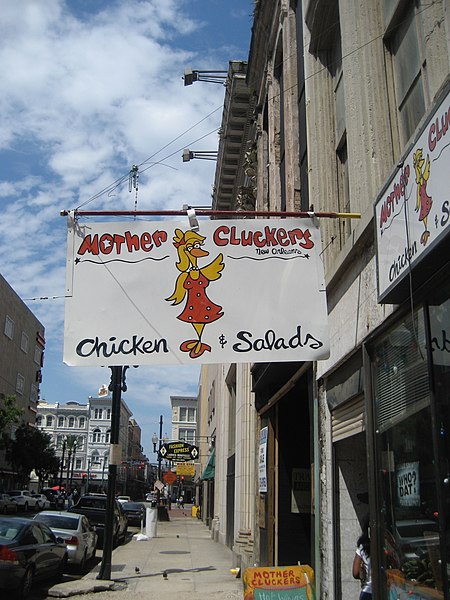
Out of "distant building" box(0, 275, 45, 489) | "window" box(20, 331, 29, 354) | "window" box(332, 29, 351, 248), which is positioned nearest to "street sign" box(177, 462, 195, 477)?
"distant building" box(0, 275, 45, 489)

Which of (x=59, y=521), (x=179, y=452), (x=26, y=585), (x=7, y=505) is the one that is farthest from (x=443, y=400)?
(x=7, y=505)

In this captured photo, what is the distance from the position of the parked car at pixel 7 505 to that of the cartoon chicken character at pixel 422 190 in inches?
1585

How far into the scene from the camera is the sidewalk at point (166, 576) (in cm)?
1225

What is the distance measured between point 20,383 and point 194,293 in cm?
6302

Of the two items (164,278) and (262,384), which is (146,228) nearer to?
(164,278)

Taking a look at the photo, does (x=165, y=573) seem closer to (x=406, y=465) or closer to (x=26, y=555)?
(x=26, y=555)

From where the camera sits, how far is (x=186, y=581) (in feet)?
45.4

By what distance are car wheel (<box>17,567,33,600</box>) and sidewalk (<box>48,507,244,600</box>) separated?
0.66 m

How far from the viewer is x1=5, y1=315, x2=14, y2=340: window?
60.0 metres

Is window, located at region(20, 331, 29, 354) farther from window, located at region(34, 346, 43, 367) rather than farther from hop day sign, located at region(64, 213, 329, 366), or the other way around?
hop day sign, located at region(64, 213, 329, 366)

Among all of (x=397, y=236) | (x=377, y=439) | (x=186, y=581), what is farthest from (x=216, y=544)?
(x=397, y=236)

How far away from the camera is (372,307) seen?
6.32 m

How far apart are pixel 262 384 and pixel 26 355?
5880 cm

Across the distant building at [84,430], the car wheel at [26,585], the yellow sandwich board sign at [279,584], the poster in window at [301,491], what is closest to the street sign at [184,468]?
the car wheel at [26,585]
